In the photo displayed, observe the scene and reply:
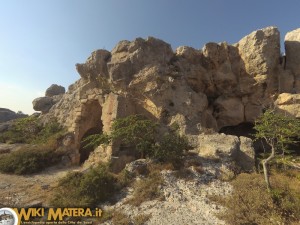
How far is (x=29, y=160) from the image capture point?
14461 millimetres

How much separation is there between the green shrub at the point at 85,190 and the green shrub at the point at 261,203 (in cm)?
451

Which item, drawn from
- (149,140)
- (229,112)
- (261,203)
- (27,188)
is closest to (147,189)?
(149,140)

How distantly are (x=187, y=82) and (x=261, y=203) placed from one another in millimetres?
12806

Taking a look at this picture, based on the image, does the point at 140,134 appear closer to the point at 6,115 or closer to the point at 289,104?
the point at 289,104

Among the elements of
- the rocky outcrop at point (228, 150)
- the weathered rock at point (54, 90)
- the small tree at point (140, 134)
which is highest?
the weathered rock at point (54, 90)

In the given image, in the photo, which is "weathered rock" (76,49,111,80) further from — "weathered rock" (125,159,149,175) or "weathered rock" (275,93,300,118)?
"weathered rock" (275,93,300,118)

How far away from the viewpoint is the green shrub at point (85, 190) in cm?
885

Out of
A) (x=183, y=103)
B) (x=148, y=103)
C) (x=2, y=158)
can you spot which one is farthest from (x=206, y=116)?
(x=2, y=158)

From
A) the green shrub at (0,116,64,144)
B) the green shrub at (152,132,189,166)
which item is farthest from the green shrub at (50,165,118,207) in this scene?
the green shrub at (0,116,64,144)

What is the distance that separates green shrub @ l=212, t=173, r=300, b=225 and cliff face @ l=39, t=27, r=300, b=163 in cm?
765

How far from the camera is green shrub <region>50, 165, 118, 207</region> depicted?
8852mm

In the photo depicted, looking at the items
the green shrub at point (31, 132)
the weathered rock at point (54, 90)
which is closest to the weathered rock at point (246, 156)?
the green shrub at point (31, 132)

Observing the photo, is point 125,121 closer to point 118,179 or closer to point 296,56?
point 118,179

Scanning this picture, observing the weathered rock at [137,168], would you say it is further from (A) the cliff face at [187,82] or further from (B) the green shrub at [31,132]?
(B) the green shrub at [31,132]
